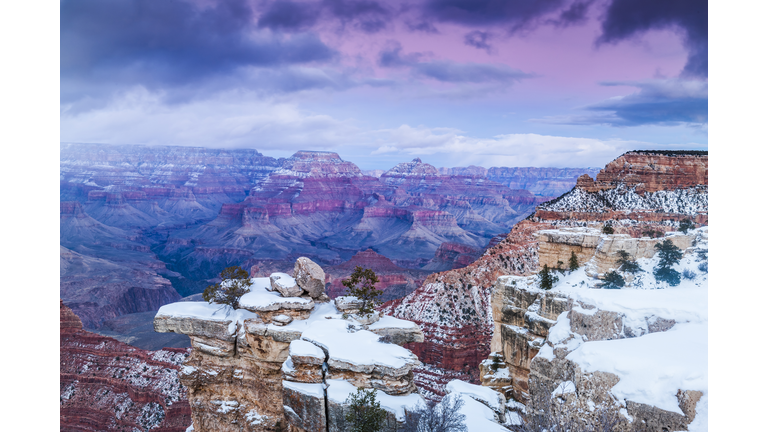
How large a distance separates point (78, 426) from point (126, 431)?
2877 mm

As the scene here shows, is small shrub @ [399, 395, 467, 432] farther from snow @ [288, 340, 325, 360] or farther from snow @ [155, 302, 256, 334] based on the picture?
snow @ [155, 302, 256, 334]

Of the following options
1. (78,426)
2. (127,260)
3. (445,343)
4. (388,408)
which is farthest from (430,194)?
(388,408)

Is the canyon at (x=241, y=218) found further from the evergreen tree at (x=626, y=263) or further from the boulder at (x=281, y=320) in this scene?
the evergreen tree at (x=626, y=263)

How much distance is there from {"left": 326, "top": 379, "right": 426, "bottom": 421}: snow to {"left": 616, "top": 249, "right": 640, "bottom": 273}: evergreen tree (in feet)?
30.3

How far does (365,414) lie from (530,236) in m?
32.3

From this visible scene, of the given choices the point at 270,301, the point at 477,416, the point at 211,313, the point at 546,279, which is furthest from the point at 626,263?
the point at 211,313

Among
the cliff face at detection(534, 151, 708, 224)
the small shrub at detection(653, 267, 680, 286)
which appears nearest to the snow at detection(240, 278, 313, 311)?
the small shrub at detection(653, 267, 680, 286)

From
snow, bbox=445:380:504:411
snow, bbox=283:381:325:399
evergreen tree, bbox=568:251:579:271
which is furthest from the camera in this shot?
evergreen tree, bbox=568:251:579:271

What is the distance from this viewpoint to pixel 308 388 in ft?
34.8

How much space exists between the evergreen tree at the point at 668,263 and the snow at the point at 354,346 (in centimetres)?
876

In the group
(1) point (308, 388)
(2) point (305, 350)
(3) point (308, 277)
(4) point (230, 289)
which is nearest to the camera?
(1) point (308, 388)

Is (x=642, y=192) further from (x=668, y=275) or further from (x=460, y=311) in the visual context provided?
(x=668, y=275)

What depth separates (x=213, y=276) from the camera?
93.9 meters

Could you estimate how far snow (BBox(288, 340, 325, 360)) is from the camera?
11000mm
